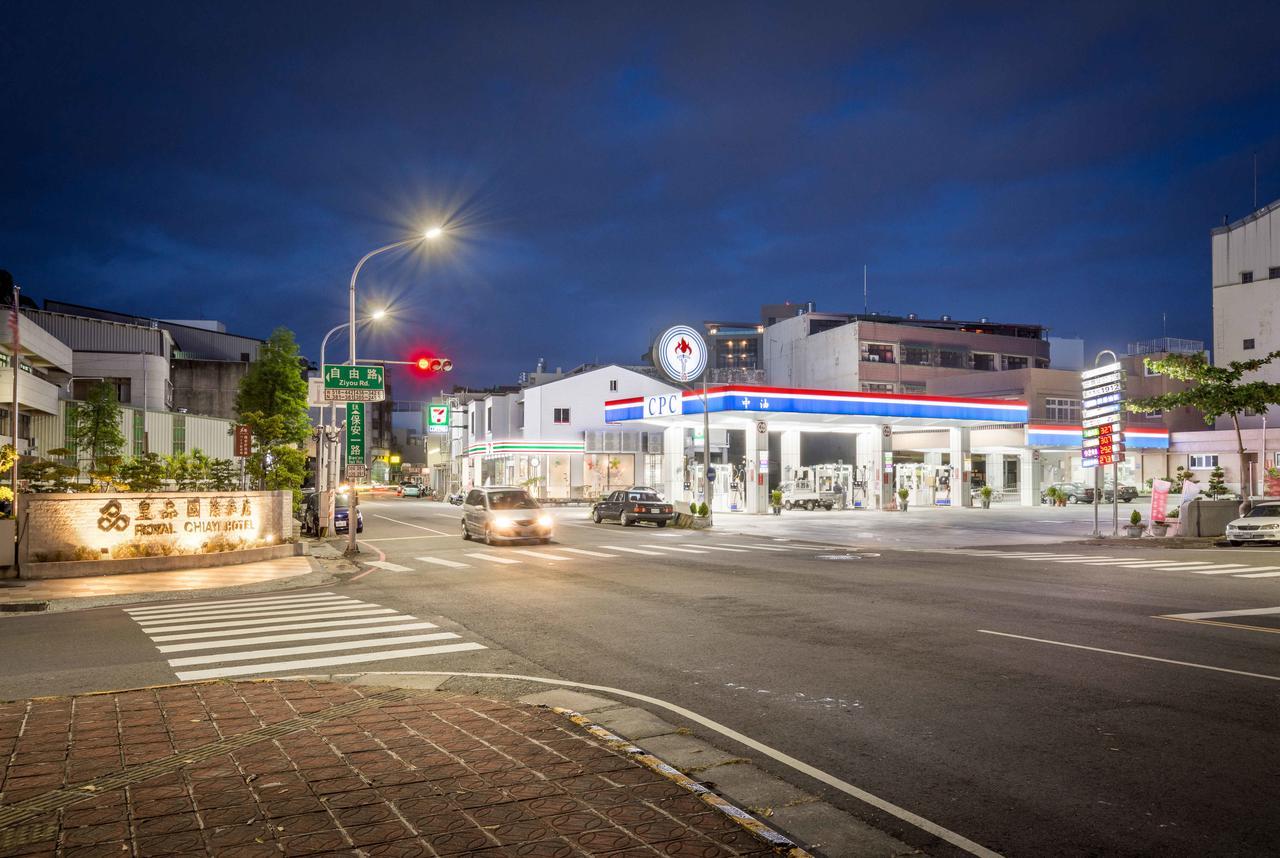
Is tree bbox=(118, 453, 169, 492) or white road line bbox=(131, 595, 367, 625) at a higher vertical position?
tree bbox=(118, 453, 169, 492)

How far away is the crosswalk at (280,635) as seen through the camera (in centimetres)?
966

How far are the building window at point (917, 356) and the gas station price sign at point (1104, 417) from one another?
2062 inches

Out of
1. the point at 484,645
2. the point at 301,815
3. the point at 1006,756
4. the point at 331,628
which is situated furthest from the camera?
the point at 331,628

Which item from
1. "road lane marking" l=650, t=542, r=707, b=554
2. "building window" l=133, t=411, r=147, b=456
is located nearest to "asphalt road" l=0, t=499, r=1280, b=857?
"road lane marking" l=650, t=542, r=707, b=554

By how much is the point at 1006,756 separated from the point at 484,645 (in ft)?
20.5

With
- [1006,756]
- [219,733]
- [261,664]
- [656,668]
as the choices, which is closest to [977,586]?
[656,668]

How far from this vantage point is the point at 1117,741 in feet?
21.3

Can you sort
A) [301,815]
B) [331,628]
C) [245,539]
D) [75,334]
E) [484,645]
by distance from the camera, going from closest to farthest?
[301,815] < [484,645] < [331,628] < [245,539] < [75,334]

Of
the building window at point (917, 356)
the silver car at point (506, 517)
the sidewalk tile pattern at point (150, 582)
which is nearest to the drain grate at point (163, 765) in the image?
the sidewalk tile pattern at point (150, 582)

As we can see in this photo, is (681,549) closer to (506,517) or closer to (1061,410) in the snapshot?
(506,517)

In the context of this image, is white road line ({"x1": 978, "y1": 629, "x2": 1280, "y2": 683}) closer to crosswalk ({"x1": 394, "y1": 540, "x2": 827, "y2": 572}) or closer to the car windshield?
crosswalk ({"x1": 394, "y1": 540, "x2": 827, "y2": 572})

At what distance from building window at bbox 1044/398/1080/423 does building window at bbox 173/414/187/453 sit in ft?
196

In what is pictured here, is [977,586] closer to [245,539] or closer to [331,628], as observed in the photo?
[331,628]

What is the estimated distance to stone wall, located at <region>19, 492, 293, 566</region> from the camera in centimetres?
1881
